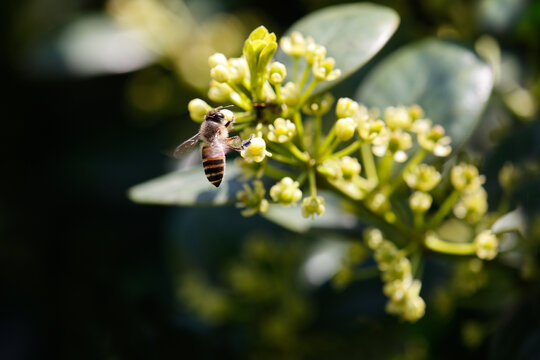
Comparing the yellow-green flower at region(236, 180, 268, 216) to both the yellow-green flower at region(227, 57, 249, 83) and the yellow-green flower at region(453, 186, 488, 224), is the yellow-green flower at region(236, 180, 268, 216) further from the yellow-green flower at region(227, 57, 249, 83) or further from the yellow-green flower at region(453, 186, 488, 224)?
the yellow-green flower at region(453, 186, 488, 224)

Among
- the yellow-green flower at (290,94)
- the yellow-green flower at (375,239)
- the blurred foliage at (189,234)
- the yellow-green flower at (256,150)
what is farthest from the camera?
the blurred foliage at (189,234)

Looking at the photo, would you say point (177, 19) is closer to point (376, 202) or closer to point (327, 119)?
point (327, 119)

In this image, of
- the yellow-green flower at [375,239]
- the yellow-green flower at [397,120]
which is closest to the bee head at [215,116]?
the yellow-green flower at [397,120]

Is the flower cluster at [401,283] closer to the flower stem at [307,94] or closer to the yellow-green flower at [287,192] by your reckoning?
the yellow-green flower at [287,192]

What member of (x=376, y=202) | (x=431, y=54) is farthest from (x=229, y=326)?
(x=431, y=54)

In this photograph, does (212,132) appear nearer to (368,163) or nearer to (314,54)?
(314,54)

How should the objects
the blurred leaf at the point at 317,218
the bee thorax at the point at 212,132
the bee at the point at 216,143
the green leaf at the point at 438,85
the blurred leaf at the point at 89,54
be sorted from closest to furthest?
the bee at the point at 216,143, the bee thorax at the point at 212,132, the green leaf at the point at 438,85, the blurred leaf at the point at 317,218, the blurred leaf at the point at 89,54

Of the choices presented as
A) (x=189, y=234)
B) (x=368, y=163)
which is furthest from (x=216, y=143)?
(x=189, y=234)

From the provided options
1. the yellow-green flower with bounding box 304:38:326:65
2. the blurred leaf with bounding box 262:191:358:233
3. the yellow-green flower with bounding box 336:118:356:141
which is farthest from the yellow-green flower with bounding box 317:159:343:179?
the blurred leaf with bounding box 262:191:358:233
